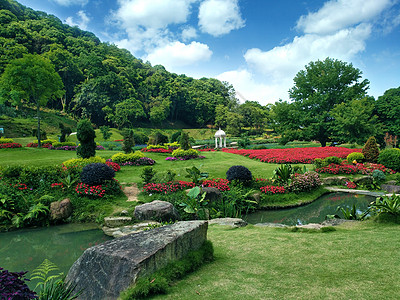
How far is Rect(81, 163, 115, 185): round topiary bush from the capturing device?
9172 mm

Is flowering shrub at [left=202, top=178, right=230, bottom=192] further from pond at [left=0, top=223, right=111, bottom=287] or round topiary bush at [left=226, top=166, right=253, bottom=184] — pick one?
pond at [left=0, top=223, right=111, bottom=287]

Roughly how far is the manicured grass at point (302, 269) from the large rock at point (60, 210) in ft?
19.5

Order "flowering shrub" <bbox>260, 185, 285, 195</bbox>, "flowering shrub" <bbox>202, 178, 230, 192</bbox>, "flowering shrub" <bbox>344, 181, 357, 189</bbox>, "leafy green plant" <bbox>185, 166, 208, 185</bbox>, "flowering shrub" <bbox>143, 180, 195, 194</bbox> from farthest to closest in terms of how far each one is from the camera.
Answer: "flowering shrub" <bbox>344, 181, 357, 189</bbox>
"flowering shrub" <bbox>260, 185, 285, 195</bbox>
"leafy green plant" <bbox>185, 166, 208, 185</bbox>
"flowering shrub" <bbox>202, 178, 230, 192</bbox>
"flowering shrub" <bbox>143, 180, 195, 194</bbox>

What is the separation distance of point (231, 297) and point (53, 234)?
656 cm

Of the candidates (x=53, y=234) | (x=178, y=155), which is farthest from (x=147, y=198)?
(x=178, y=155)

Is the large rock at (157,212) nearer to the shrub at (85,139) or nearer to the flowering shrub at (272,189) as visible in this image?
the flowering shrub at (272,189)

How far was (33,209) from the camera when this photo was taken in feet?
24.8

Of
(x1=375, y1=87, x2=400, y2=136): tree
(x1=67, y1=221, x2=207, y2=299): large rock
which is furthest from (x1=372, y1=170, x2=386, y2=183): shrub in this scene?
(x1=375, y1=87, x2=400, y2=136): tree

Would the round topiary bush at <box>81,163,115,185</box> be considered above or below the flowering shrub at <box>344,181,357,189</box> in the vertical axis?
above

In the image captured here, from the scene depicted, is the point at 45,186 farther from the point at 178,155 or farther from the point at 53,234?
the point at 178,155

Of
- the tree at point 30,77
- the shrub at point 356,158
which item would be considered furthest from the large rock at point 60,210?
the shrub at point 356,158

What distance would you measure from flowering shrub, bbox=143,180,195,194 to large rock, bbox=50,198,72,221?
2727mm

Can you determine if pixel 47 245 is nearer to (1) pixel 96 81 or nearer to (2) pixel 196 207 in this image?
(2) pixel 196 207

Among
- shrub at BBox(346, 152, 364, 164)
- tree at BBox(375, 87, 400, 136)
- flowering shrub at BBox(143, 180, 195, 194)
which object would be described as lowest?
flowering shrub at BBox(143, 180, 195, 194)
